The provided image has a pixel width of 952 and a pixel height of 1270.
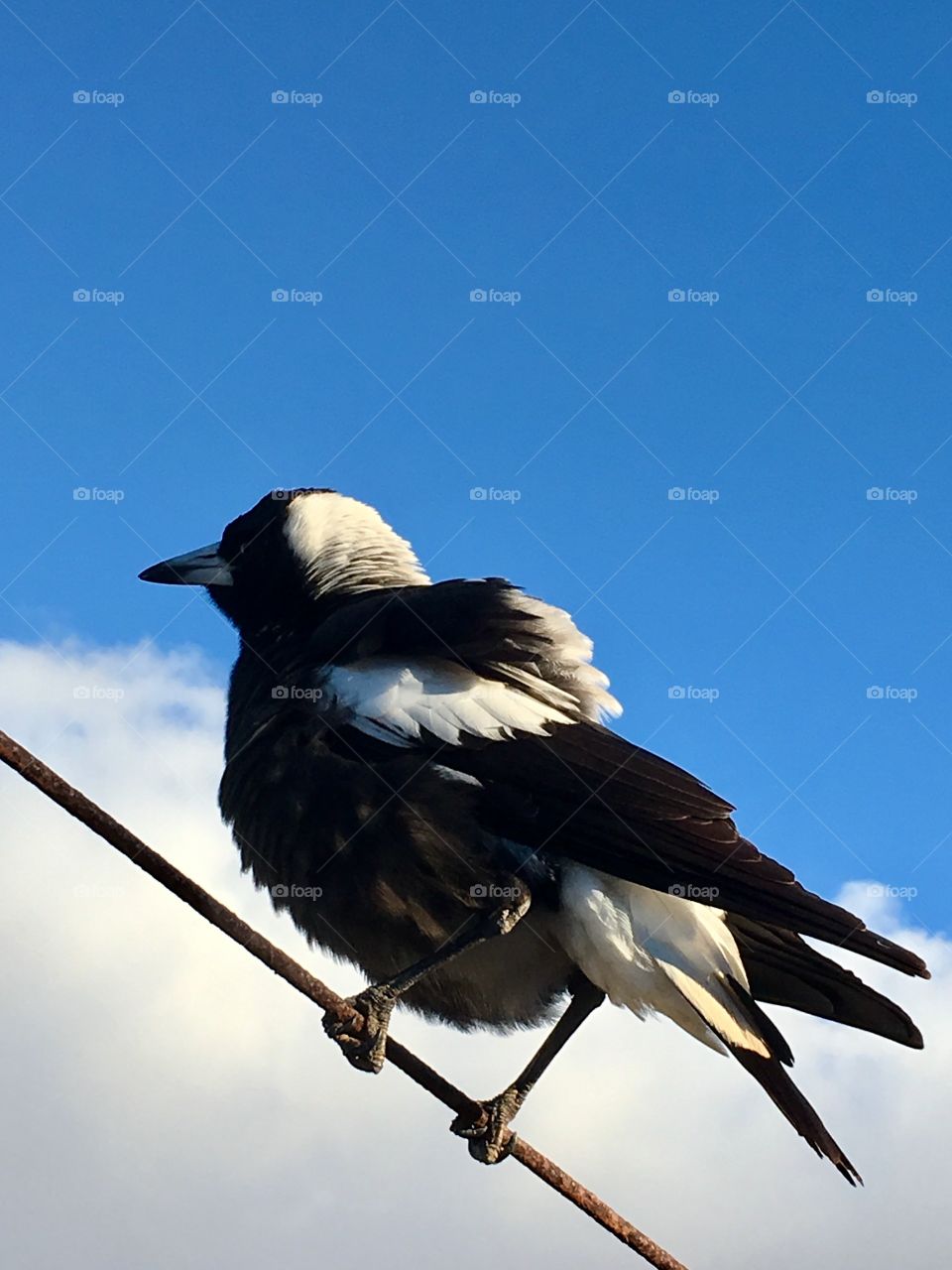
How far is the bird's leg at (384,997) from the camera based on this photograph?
2.98m

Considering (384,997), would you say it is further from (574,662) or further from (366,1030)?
(574,662)

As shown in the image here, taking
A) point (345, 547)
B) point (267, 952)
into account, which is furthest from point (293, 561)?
point (267, 952)

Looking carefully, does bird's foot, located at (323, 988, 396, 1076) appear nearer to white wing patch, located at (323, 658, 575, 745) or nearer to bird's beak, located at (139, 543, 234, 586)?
white wing patch, located at (323, 658, 575, 745)

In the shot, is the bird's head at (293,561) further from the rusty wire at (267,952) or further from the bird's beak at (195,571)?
the rusty wire at (267,952)

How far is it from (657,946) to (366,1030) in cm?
71

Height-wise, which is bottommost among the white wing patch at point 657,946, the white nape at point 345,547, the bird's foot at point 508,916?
the bird's foot at point 508,916

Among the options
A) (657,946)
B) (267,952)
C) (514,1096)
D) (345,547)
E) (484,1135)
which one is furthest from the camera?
(345,547)

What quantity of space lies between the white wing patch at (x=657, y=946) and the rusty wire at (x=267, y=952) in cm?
47

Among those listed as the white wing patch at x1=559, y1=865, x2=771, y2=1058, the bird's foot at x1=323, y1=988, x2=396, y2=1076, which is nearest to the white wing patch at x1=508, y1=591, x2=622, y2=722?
the white wing patch at x1=559, y1=865, x2=771, y2=1058

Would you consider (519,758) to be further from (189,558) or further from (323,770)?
(189,558)

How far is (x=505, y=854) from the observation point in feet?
10.8

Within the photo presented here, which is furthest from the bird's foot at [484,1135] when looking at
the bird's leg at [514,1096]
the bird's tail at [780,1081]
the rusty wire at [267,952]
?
the bird's tail at [780,1081]

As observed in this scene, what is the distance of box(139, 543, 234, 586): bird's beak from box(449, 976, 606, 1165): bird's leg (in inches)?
64.8

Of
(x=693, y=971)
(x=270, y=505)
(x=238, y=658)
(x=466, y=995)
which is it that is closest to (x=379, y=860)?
(x=466, y=995)
